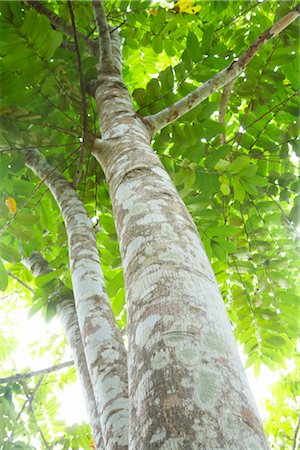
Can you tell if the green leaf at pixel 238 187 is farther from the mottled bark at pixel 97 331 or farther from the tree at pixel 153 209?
the mottled bark at pixel 97 331

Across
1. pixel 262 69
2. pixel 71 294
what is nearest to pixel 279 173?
pixel 262 69

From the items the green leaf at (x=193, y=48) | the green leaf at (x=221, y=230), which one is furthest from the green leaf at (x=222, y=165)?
the green leaf at (x=193, y=48)

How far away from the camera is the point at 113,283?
2281 mm

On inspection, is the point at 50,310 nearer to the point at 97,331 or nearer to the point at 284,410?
the point at 97,331

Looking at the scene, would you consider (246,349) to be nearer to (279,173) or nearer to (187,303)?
(279,173)

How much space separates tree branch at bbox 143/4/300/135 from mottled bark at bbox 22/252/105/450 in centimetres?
104

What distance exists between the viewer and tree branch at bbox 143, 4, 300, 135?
1969 mm

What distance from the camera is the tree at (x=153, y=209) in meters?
0.75

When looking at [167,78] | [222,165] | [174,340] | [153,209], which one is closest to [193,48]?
[167,78]

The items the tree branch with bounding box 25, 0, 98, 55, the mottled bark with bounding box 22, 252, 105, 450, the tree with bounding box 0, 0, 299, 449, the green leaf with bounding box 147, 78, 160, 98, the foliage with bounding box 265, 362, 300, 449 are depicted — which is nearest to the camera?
the tree with bounding box 0, 0, 299, 449

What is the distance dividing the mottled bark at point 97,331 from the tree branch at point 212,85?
596mm

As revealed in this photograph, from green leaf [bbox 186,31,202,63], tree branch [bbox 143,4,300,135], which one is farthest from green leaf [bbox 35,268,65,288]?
green leaf [bbox 186,31,202,63]

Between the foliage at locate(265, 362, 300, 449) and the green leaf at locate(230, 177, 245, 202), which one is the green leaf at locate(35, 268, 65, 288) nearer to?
the green leaf at locate(230, 177, 245, 202)

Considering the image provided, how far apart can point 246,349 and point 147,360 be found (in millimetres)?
2059
